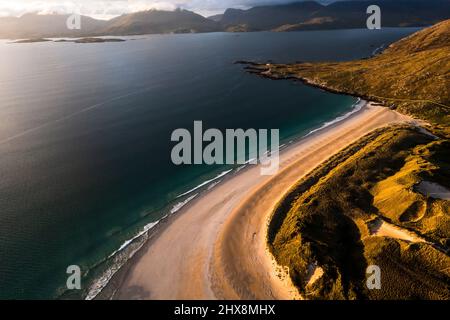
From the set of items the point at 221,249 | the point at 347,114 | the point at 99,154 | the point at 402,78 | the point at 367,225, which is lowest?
the point at 221,249

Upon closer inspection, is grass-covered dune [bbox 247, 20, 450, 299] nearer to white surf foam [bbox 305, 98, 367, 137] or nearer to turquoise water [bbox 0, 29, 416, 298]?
white surf foam [bbox 305, 98, 367, 137]

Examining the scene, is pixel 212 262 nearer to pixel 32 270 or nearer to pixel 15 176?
pixel 32 270

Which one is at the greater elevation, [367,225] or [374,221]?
[374,221]

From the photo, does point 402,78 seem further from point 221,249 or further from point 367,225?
point 221,249

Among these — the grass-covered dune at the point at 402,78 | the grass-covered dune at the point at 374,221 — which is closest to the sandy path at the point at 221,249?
the grass-covered dune at the point at 374,221

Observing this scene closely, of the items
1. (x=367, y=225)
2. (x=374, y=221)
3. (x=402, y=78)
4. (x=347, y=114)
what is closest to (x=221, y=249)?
(x=367, y=225)

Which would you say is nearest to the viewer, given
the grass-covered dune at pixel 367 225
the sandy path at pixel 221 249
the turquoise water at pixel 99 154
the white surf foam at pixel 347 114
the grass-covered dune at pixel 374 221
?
the grass-covered dune at pixel 367 225

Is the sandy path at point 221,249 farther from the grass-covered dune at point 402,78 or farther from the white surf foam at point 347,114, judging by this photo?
the grass-covered dune at point 402,78
